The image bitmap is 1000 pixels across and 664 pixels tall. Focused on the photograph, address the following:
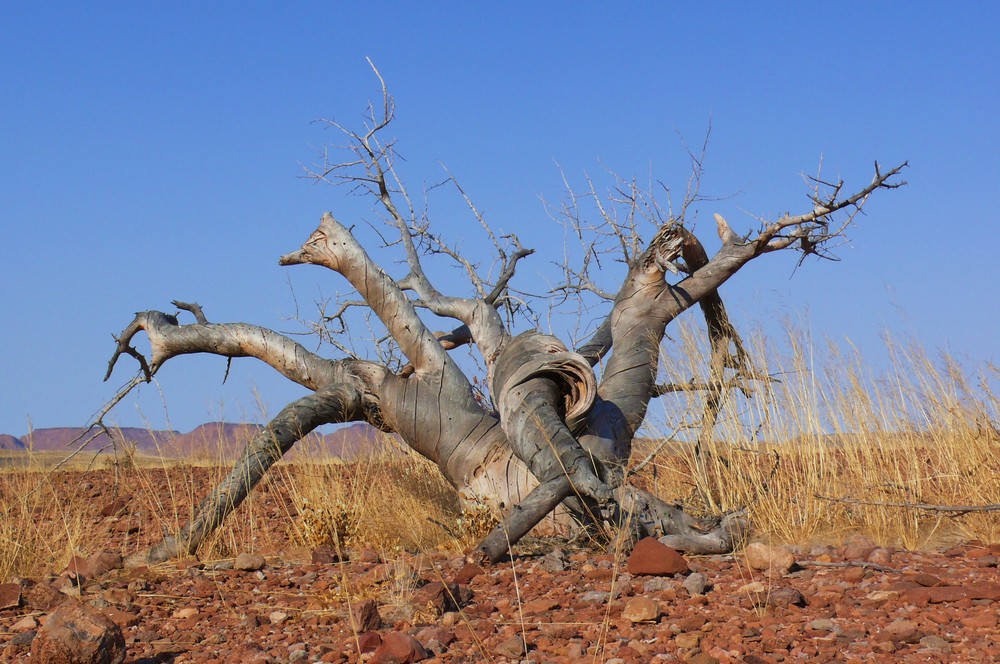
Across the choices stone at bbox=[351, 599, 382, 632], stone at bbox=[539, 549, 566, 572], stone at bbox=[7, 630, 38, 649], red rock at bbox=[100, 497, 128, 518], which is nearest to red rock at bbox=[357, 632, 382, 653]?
stone at bbox=[351, 599, 382, 632]

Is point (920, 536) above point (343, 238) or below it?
below

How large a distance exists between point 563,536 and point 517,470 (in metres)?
0.72

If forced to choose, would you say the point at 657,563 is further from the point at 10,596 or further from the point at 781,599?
the point at 10,596

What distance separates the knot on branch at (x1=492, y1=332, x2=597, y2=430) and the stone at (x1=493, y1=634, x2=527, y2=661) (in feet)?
10.2

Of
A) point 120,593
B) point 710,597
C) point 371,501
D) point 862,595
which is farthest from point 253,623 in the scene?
point 371,501

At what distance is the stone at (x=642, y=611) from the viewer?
3.56 metres

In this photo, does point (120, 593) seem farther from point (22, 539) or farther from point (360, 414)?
point (360, 414)

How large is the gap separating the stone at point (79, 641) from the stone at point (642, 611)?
191 cm

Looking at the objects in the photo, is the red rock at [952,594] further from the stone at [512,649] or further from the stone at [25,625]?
the stone at [25,625]

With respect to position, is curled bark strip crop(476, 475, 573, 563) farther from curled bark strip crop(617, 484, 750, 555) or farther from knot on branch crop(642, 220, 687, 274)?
knot on branch crop(642, 220, 687, 274)

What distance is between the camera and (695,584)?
4.01 m

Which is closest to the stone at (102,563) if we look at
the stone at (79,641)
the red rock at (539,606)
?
the stone at (79,641)

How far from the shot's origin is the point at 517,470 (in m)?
6.73

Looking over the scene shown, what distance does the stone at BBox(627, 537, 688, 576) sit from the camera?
435 cm
